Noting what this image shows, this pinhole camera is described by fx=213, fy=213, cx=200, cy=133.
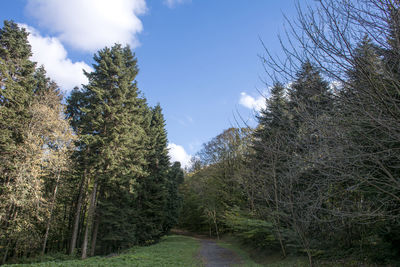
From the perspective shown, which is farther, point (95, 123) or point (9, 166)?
point (95, 123)

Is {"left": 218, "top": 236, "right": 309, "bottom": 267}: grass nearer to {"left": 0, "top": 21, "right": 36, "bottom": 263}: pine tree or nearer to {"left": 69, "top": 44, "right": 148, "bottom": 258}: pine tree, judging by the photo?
{"left": 69, "top": 44, "right": 148, "bottom": 258}: pine tree

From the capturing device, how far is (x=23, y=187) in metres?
11.2

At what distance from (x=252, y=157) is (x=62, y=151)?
1154 cm

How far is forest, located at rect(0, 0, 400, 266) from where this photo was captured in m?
2.51

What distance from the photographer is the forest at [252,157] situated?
2514mm

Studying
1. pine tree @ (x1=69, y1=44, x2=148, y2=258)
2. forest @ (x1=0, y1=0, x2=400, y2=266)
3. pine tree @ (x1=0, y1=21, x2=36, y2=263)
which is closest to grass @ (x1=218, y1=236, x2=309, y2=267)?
forest @ (x1=0, y1=0, x2=400, y2=266)

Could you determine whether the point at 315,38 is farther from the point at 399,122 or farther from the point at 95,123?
the point at 95,123

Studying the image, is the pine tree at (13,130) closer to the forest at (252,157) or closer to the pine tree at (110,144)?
the forest at (252,157)

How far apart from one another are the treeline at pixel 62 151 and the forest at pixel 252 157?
0.30 ft

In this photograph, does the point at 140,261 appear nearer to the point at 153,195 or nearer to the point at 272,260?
the point at 272,260

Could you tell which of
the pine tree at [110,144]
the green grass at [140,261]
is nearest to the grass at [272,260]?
the green grass at [140,261]

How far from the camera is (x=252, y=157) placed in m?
9.89

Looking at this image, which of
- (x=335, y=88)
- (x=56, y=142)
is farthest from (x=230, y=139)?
(x=335, y=88)

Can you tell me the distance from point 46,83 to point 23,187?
979 cm
